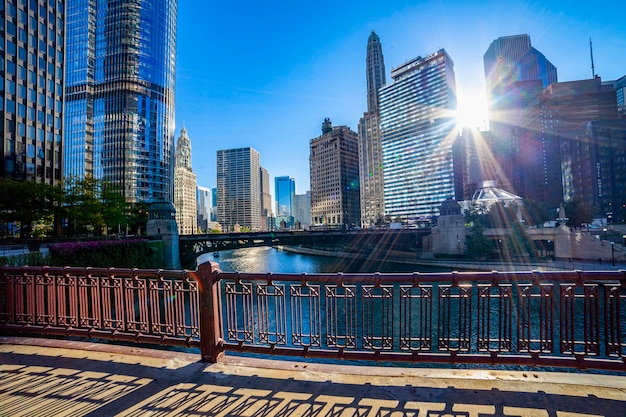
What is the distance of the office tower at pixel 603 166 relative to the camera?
10438 centimetres

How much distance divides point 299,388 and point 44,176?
207 feet

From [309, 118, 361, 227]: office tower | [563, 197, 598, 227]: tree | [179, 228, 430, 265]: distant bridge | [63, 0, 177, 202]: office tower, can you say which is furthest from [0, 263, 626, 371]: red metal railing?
[309, 118, 361, 227]: office tower

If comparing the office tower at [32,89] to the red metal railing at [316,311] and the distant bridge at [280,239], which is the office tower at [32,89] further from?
the red metal railing at [316,311]

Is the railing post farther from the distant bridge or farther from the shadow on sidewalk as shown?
the distant bridge

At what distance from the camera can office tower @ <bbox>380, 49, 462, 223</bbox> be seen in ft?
495

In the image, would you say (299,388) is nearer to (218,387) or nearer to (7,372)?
(218,387)

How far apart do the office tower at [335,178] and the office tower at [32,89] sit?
403 feet

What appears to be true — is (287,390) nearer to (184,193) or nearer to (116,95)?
(116,95)

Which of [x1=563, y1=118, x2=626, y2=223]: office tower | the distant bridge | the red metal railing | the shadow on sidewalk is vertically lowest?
the distant bridge

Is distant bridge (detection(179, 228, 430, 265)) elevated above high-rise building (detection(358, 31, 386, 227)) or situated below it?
below

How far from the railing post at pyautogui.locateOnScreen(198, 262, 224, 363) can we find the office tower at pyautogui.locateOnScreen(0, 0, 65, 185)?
5671cm

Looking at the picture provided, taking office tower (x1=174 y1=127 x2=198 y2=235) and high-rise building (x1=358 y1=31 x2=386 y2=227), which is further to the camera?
high-rise building (x1=358 y1=31 x2=386 y2=227)

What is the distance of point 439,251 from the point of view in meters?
59.4

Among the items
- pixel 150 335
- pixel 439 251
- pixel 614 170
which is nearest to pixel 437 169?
pixel 614 170
